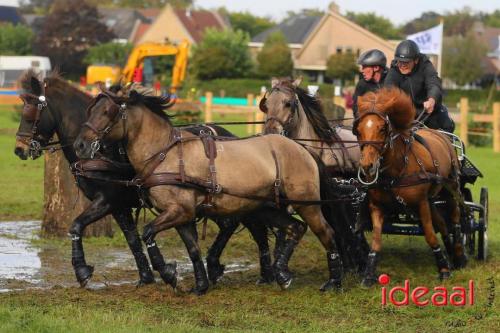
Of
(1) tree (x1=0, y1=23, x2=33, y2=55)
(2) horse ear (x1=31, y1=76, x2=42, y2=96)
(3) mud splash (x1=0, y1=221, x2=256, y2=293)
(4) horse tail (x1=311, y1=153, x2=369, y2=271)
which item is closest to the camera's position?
(3) mud splash (x1=0, y1=221, x2=256, y2=293)

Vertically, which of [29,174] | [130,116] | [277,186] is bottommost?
[29,174]

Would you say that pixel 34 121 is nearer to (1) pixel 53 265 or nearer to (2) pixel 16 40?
(1) pixel 53 265

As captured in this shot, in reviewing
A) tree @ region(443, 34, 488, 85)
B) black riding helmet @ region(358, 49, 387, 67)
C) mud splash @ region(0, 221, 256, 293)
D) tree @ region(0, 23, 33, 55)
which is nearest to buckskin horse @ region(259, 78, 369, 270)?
black riding helmet @ region(358, 49, 387, 67)

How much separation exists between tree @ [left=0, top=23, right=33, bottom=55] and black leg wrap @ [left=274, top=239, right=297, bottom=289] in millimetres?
86238

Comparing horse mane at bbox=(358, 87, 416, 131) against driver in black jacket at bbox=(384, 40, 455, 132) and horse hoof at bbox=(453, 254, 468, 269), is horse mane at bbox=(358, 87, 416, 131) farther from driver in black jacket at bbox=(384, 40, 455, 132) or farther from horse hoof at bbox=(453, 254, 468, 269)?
horse hoof at bbox=(453, 254, 468, 269)

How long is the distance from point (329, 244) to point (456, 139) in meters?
2.90

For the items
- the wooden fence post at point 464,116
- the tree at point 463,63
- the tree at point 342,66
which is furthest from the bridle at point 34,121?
the tree at point 463,63

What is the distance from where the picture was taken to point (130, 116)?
9.80m

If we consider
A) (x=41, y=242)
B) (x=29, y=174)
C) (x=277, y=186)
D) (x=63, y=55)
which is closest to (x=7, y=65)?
(x=63, y=55)

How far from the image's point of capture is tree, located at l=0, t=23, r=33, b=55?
309 ft

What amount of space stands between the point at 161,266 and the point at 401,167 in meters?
2.79

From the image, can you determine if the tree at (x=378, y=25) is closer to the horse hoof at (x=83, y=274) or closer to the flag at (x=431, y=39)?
the flag at (x=431, y=39)

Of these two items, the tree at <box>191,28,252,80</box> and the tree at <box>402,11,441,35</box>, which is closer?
the tree at <box>191,28,252,80</box>

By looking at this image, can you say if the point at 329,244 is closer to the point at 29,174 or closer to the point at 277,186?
the point at 277,186
